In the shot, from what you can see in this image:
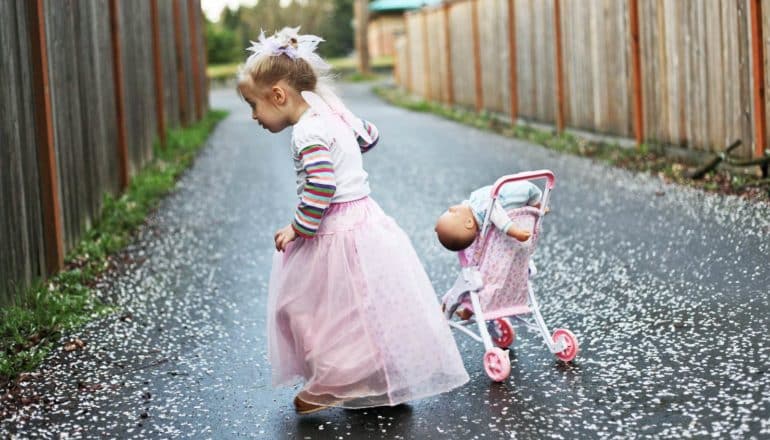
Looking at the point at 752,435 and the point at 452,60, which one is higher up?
the point at 452,60

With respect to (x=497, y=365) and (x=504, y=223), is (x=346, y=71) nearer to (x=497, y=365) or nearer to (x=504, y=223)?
(x=504, y=223)

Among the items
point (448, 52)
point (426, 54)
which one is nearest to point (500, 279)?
point (448, 52)

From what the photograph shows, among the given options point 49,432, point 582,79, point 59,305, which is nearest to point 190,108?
point 582,79

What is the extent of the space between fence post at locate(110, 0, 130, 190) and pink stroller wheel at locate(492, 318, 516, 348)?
214 inches

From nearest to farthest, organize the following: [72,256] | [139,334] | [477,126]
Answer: [139,334], [72,256], [477,126]

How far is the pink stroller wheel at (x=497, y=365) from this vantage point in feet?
14.5

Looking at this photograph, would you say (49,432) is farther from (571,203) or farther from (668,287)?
(571,203)

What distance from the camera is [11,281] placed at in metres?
5.74

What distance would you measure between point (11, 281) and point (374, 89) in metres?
26.1

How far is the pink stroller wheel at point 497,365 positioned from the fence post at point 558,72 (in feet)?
A: 31.4

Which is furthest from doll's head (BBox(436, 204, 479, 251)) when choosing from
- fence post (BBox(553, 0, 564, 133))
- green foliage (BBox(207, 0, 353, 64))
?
green foliage (BBox(207, 0, 353, 64))

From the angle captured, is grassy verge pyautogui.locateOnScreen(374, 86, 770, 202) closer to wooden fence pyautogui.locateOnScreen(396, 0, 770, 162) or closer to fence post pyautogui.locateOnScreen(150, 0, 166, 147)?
wooden fence pyautogui.locateOnScreen(396, 0, 770, 162)

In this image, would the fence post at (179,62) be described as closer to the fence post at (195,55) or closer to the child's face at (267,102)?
the fence post at (195,55)

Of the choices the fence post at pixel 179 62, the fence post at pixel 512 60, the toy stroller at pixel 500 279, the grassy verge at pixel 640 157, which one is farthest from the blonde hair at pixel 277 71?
the fence post at pixel 179 62
